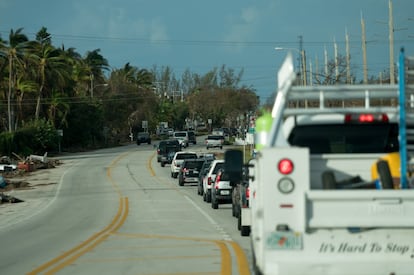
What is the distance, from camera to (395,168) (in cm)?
851

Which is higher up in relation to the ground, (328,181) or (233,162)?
(233,162)

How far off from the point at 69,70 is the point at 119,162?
3281 centimetres

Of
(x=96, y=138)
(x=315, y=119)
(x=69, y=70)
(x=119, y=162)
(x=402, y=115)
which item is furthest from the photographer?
(x=96, y=138)

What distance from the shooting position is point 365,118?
8.73 meters

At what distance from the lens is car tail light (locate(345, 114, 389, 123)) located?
873 centimetres

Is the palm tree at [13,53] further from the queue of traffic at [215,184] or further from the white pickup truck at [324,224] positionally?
the white pickup truck at [324,224]

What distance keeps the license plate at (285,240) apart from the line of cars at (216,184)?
1.70 meters

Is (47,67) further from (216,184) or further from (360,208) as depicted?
(360,208)

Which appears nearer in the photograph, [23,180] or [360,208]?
[360,208]

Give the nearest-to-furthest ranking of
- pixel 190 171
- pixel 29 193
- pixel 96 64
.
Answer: pixel 29 193
pixel 190 171
pixel 96 64

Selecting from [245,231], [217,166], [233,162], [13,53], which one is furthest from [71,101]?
[233,162]

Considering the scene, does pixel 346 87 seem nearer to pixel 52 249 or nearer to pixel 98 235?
pixel 52 249

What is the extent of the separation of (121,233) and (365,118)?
44.4 feet

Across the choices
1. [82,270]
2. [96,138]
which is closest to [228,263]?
[82,270]
